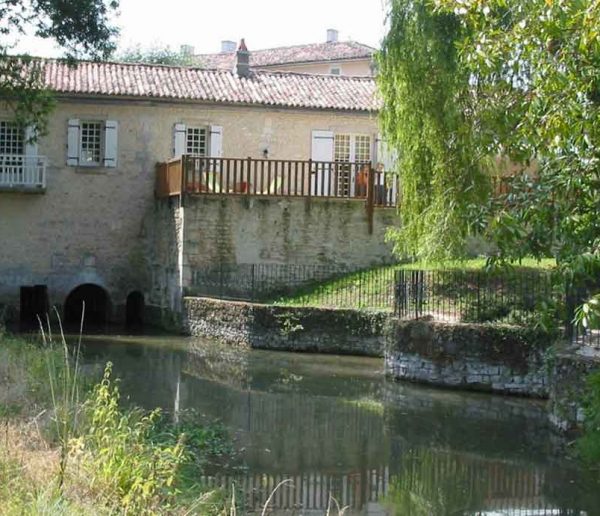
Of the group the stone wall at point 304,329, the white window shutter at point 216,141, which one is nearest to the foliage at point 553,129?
the stone wall at point 304,329

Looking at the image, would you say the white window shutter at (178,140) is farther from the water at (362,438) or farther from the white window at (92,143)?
the water at (362,438)

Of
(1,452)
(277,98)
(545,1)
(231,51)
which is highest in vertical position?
(231,51)

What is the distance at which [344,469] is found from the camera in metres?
10.3

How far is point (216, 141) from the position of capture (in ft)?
90.8

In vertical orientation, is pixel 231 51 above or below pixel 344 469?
above

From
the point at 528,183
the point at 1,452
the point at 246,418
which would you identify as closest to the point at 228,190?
the point at 246,418

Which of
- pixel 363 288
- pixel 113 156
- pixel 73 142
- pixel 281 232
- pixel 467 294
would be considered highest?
pixel 73 142

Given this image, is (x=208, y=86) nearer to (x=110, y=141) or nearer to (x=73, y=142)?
(x=110, y=141)

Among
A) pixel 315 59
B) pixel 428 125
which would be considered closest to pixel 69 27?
pixel 428 125

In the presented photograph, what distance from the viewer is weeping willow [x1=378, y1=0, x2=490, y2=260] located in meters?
18.2

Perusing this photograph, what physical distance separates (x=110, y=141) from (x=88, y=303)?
5307 millimetres

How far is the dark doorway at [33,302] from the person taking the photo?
27391 millimetres

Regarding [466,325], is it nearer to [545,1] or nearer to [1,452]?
[545,1]

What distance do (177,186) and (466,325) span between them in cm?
1103
